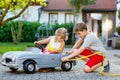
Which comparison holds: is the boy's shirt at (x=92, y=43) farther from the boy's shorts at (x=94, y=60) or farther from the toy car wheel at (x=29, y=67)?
the toy car wheel at (x=29, y=67)

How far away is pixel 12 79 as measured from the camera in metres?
10.6

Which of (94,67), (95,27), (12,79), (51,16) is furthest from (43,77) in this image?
(95,27)

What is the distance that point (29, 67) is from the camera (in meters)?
11.9

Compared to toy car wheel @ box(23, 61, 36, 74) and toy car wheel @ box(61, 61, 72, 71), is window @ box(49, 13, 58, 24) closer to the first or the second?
toy car wheel @ box(61, 61, 72, 71)

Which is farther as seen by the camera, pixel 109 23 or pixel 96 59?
pixel 109 23

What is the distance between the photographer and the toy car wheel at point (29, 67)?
11844 mm

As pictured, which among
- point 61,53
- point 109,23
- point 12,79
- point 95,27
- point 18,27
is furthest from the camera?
point 95,27

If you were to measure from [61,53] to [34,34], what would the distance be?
27772 mm

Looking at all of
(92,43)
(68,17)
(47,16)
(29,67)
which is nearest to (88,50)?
(92,43)

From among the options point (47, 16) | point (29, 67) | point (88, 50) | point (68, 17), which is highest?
point (88, 50)

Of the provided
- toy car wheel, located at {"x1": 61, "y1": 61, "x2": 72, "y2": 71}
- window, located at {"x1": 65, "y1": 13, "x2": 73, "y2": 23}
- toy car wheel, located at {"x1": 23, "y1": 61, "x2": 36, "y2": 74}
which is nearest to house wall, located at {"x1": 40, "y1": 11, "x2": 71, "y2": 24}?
window, located at {"x1": 65, "y1": 13, "x2": 73, "y2": 23}

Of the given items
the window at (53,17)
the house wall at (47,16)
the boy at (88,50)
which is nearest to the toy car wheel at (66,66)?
the boy at (88,50)

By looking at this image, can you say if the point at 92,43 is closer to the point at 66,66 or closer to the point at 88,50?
the point at 88,50

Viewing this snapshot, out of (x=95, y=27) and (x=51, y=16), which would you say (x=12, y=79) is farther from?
(x=95, y=27)
